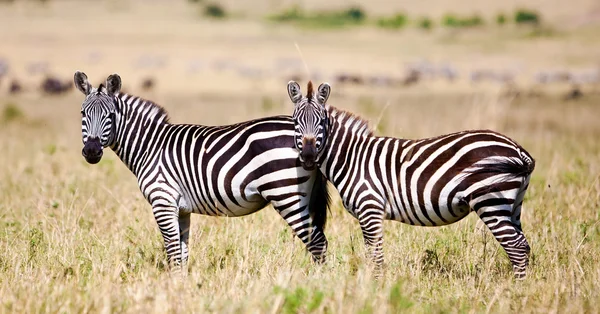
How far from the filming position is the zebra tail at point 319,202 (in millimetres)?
6855

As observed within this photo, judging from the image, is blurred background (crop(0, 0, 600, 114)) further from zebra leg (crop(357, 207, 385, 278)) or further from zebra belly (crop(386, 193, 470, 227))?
zebra leg (crop(357, 207, 385, 278))

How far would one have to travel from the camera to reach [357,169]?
6.63 meters

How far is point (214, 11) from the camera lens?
7569 centimetres

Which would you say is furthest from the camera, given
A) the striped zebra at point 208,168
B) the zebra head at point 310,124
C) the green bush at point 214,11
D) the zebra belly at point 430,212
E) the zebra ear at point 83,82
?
the green bush at point 214,11

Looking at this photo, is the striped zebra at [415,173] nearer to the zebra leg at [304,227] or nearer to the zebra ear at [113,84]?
the zebra leg at [304,227]

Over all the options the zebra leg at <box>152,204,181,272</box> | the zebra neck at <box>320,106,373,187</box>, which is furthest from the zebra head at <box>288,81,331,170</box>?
the zebra leg at <box>152,204,181,272</box>

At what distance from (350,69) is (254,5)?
136ft

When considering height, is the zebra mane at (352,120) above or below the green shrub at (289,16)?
below

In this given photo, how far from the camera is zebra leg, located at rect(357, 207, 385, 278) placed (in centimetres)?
638

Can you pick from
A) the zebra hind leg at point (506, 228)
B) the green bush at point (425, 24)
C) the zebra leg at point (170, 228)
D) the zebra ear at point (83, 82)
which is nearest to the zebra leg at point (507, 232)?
the zebra hind leg at point (506, 228)

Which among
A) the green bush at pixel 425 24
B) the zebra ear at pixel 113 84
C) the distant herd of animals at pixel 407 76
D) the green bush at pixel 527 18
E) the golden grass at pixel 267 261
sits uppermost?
the green bush at pixel 527 18

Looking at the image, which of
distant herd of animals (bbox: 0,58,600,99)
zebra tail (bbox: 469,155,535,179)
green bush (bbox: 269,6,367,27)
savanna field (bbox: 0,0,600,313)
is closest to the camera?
savanna field (bbox: 0,0,600,313)

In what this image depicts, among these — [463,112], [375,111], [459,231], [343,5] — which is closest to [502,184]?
[459,231]

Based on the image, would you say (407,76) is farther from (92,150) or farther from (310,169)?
(92,150)
